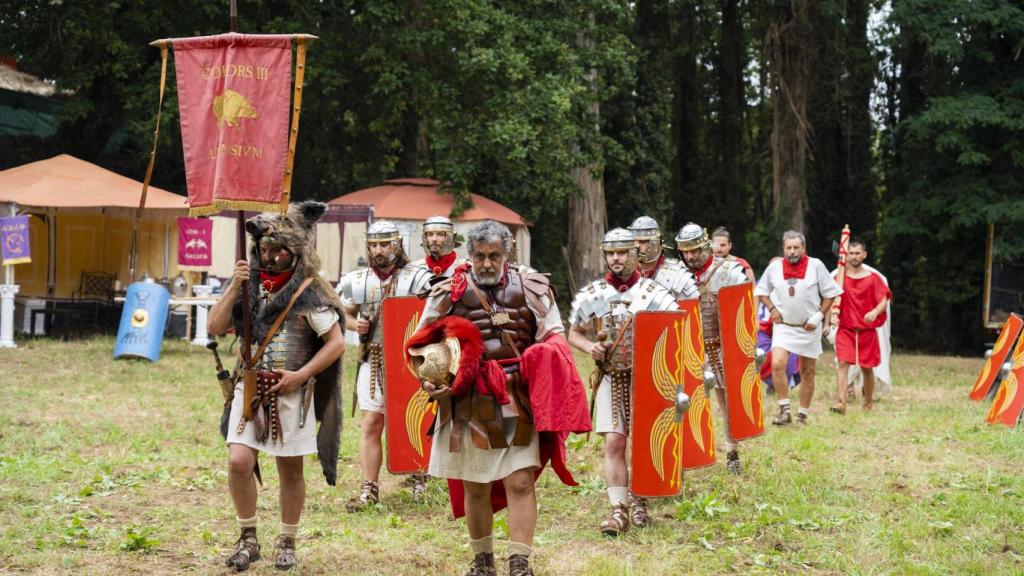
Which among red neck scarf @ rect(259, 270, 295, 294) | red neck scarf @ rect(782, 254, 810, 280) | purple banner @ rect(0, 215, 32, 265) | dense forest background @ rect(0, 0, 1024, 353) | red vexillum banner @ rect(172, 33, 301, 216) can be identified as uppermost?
dense forest background @ rect(0, 0, 1024, 353)

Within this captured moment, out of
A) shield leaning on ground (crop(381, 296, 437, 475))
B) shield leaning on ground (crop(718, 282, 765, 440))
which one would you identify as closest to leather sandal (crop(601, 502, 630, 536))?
shield leaning on ground (crop(381, 296, 437, 475))

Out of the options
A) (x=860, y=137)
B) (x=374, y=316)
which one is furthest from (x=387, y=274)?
(x=860, y=137)

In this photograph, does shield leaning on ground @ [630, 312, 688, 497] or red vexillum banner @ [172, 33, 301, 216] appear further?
shield leaning on ground @ [630, 312, 688, 497]

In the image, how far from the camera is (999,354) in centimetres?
1219

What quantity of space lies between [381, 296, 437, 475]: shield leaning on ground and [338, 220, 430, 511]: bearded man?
158 mm

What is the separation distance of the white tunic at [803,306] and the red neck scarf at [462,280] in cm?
621

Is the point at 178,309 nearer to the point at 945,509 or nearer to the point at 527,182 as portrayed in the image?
the point at 527,182

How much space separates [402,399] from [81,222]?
14312 millimetres

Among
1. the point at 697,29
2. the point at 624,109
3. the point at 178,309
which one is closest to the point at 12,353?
the point at 178,309

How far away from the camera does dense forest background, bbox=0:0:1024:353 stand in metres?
19.5

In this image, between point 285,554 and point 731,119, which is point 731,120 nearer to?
point 731,119

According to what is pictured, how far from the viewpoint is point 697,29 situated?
30.9 m

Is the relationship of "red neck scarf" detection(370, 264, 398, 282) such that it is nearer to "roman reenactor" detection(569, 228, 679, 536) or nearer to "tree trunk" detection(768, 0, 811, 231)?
"roman reenactor" detection(569, 228, 679, 536)

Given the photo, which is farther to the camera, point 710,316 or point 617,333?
point 710,316
